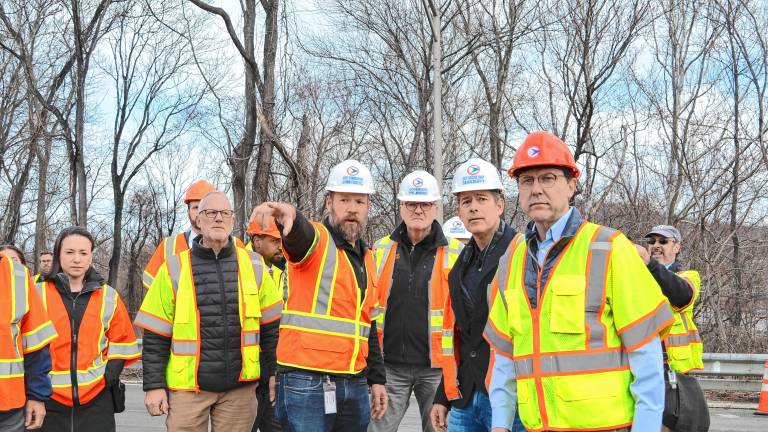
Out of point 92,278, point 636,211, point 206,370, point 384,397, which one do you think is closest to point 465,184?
point 384,397

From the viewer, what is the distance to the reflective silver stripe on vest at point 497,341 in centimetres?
332

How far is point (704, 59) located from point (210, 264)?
15.9 metres

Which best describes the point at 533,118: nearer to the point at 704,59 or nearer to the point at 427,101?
the point at 427,101

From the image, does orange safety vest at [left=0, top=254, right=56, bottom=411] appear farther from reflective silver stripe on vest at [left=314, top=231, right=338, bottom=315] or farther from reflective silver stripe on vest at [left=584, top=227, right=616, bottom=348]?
reflective silver stripe on vest at [left=584, top=227, right=616, bottom=348]

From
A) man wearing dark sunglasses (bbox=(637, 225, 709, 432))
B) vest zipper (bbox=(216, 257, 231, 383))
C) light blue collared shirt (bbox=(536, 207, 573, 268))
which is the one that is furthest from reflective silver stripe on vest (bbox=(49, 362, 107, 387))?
man wearing dark sunglasses (bbox=(637, 225, 709, 432))

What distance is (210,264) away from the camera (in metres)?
5.05

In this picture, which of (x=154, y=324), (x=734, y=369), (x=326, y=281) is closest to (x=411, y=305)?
(x=326, y=281)

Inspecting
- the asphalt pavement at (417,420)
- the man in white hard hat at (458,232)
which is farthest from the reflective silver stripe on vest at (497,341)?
the asphalt pavement at (417,420)

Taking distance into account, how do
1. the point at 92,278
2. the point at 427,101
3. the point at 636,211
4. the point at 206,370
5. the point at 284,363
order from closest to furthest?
the point at 284,363
the point at 206,370
the point at 92,278
the point at 427,101
the point at 636,211

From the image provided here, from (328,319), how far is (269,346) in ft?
3.57

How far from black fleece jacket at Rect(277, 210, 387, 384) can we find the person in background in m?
1.48

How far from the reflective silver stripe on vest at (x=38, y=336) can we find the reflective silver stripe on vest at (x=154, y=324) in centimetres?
53

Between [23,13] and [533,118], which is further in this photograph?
[23,13]

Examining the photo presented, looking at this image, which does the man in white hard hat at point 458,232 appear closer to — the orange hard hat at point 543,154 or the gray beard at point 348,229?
the gray beard at point 348,229
